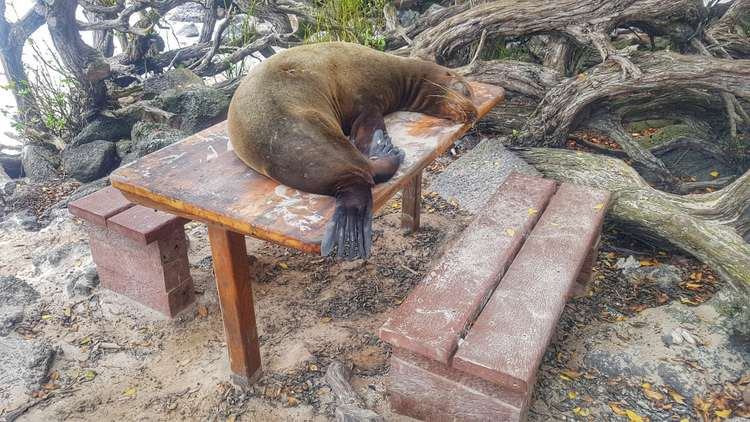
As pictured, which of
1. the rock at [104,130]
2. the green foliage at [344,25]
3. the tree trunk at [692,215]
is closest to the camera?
the tree trunk at [692,215]

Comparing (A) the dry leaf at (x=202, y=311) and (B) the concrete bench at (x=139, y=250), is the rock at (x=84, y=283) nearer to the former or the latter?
(B) the concrete bench at (x=139, y=250)

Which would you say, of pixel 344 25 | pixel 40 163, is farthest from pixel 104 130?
pixel 344 25

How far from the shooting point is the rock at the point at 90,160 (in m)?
4.66

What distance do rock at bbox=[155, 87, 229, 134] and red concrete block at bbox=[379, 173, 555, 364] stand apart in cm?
287

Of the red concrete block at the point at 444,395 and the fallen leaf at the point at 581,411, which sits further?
the fallen leaf at the point at 581,411

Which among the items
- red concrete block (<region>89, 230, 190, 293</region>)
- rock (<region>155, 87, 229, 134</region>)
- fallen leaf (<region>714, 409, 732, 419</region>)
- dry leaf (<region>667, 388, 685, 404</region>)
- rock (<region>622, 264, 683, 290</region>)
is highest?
rock (<region>155, 87, 229, 134</region>)

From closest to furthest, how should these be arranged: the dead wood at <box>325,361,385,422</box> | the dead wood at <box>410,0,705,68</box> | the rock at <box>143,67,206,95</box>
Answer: the dead wood at <box>325,361,385,422</box>
the dead wood at <box>410,0,705,68</box>
the rock at <box>143,67,206,95</box>

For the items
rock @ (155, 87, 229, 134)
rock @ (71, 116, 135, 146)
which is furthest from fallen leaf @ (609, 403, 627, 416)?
rock @ (71, 116, 135, 146)

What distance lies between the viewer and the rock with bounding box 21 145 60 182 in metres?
4.84

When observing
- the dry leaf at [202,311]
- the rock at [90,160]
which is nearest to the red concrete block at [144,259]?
the dry leaf at [202,311]

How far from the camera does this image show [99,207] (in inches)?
116

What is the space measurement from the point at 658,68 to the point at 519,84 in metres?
1.03

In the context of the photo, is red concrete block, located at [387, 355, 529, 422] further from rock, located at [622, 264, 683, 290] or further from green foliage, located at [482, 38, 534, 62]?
green foliage, located at [482, 38, 534, 62]

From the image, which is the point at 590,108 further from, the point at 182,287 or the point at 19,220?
the point at 19,220
